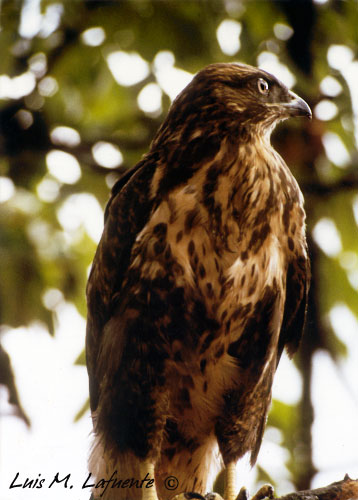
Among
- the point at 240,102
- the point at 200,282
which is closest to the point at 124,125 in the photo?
the point at 240,102

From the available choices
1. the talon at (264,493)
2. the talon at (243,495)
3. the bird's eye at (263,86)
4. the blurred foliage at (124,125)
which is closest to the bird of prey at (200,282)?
the bird's eye at (263,86)

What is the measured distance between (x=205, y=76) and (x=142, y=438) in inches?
47.5

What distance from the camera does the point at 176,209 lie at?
6.90ft

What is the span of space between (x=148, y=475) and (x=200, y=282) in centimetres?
64

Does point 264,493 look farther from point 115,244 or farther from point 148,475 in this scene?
point 115,244

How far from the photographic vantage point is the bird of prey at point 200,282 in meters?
2.09

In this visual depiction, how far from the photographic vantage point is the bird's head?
2.21m

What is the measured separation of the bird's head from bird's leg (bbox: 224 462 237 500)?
3.68 ft

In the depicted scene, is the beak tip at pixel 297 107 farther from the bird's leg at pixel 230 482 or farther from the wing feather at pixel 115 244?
the bird's leg at pixel 230 482

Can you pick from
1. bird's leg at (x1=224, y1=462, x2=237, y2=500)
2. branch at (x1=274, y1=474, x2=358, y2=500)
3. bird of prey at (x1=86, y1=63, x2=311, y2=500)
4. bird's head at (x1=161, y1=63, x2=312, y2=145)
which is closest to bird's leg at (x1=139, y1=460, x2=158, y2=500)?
bird of prey at (x1=86, y1=63, x2=311, y2=500)

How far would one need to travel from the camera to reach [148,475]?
218 centimetres

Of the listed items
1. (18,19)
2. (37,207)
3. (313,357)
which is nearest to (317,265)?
(313,357)

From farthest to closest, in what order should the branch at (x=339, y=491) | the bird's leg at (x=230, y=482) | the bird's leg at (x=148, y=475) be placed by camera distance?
the bird's leg at (x=230, y=482), the bird's leg at (x=148, y=475), the branch at (x=339, y=491)

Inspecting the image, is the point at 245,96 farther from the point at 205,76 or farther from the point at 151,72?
the point at 151,72
